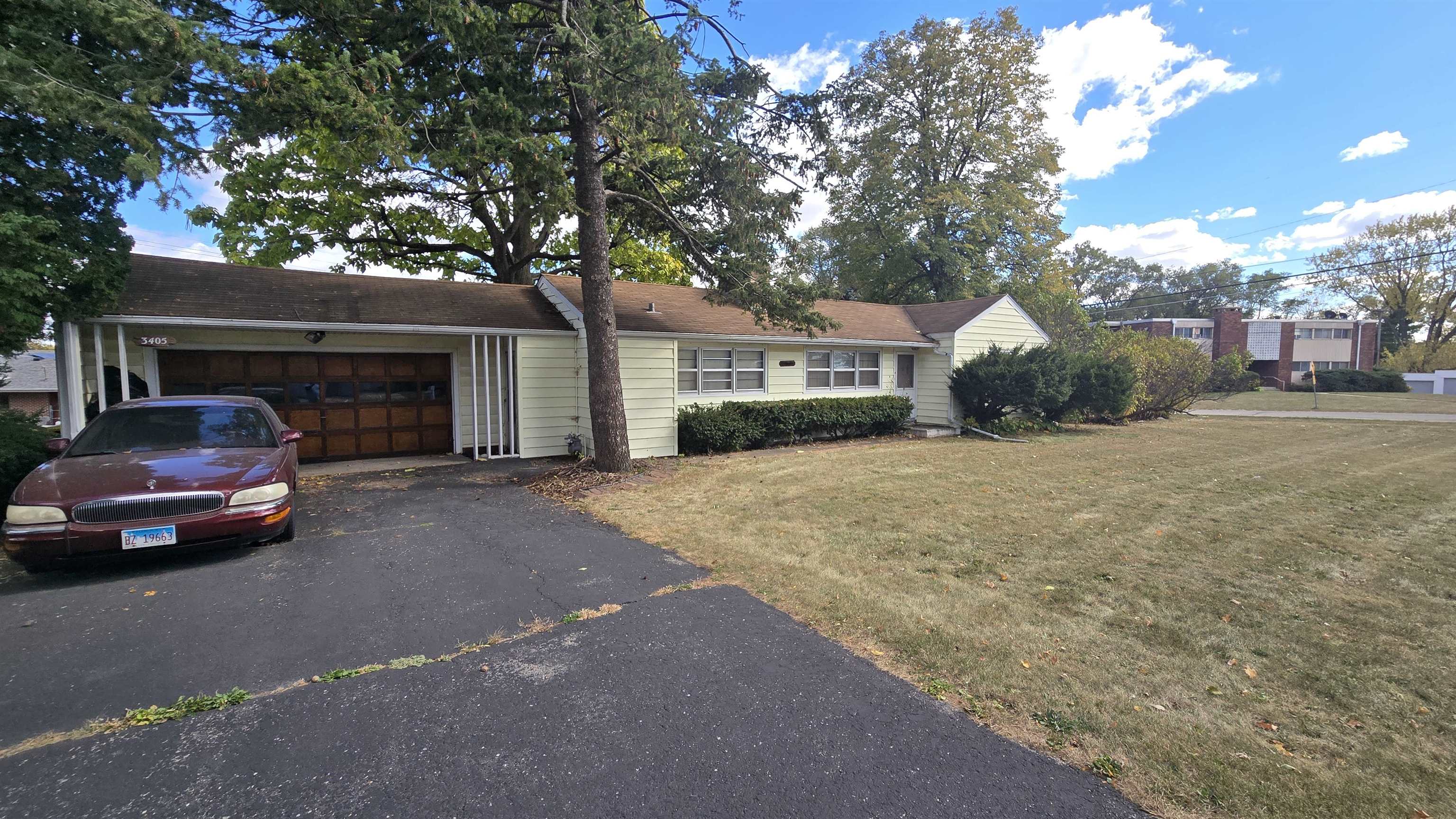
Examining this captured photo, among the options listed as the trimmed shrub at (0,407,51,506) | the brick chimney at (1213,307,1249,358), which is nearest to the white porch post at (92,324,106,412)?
the trimmed shrub at (0,407,51,506)

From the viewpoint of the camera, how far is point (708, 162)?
388 inches

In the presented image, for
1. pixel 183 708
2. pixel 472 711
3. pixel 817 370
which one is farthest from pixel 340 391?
pixel 817 370

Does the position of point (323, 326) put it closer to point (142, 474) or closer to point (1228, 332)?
point (142, 474)

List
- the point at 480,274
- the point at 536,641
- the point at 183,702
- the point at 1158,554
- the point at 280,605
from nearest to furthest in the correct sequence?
the point at 183,702 < the point at 536,641 < the point at 280,605 < the point at 1158,554 < the point at 480,274

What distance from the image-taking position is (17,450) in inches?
249

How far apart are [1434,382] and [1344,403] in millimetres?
19387

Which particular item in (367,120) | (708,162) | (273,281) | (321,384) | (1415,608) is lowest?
(1415,608)

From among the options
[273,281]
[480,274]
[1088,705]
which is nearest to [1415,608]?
[1088,705]

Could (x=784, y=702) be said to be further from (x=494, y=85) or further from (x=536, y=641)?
(x=494, y=85)

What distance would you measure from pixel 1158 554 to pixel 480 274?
22.3 m

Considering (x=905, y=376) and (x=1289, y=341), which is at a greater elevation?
(x=1289, y=341)

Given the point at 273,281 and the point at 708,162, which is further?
the point at 273,281

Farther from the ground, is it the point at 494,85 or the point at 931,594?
the point at 494,85

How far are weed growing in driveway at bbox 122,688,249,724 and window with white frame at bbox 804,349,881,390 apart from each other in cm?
1287
